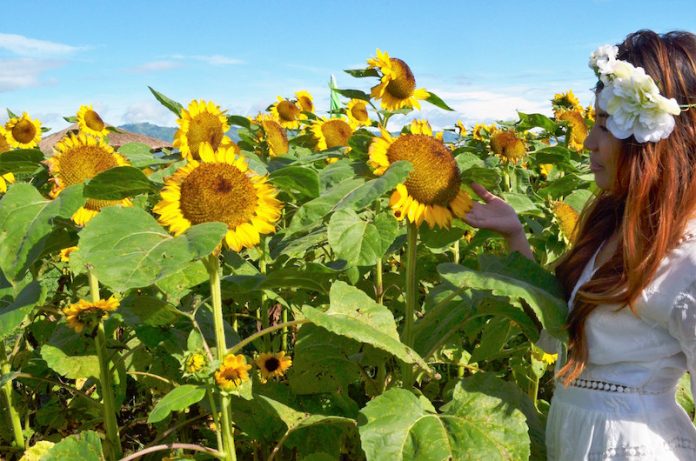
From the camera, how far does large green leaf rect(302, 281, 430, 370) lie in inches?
54.9

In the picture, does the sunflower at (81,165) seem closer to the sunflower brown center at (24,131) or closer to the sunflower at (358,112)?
the sunflower at (358,112)

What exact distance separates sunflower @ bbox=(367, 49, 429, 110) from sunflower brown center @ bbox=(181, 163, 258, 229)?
1.81 m

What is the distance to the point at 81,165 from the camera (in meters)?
1.82

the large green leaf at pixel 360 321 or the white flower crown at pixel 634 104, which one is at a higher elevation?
the white flower crown at pixel 634 104

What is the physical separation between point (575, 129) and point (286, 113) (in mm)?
1660

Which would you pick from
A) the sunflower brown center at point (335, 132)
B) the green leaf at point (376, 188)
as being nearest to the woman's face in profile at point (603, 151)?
the green leaf at point (376, 188)

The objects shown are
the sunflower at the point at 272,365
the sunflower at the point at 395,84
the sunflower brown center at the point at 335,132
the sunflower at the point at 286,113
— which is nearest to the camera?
the sunflower at the point at 272,365

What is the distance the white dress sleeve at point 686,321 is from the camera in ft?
4.91

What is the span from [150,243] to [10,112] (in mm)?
3406

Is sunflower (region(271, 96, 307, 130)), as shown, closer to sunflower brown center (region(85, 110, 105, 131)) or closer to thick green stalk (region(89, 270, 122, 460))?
sunflower brown center (region(85, 110, 105, 131))

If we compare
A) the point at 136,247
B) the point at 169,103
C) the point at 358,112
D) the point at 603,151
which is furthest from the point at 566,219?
the point at 358,112

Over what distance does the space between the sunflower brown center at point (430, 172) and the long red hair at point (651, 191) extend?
34 cm

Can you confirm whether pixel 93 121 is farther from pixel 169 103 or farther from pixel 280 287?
pixel 280 287

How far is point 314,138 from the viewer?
369 cm
